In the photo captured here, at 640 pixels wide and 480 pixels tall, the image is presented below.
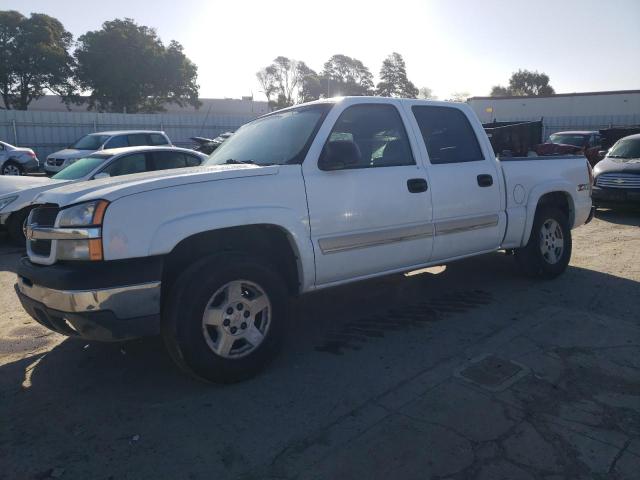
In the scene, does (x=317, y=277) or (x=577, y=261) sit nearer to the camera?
(x=317, y=277)

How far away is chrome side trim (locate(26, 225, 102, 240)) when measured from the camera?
303 centimetres

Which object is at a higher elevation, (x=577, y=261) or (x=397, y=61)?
(x=397, y=61)

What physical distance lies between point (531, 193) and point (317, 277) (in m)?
2.84

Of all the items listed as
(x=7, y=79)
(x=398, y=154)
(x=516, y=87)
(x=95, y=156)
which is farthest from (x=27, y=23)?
(x=516, y=87)

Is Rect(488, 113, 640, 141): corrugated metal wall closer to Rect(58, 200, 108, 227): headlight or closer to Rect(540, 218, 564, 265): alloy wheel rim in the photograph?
Rect(540, 218, 564, 265): alloy wheel rim

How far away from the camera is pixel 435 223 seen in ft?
14.8

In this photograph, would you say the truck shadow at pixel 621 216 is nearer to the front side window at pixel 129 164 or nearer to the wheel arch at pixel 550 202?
the wheel arch at pixel 550 202

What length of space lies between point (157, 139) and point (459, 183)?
1274 cm

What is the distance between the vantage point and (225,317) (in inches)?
134

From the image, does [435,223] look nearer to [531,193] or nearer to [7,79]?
[531,193]

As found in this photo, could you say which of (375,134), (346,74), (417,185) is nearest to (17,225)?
(375,134)

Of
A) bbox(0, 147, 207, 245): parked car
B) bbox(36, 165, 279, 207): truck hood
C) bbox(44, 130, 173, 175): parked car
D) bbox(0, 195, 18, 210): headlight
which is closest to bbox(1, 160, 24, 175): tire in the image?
bbox(44, 130, 173, 175): parked car

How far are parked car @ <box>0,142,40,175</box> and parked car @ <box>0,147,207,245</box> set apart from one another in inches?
356

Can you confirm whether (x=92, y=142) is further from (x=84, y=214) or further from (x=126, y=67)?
(x=126, y=67)
